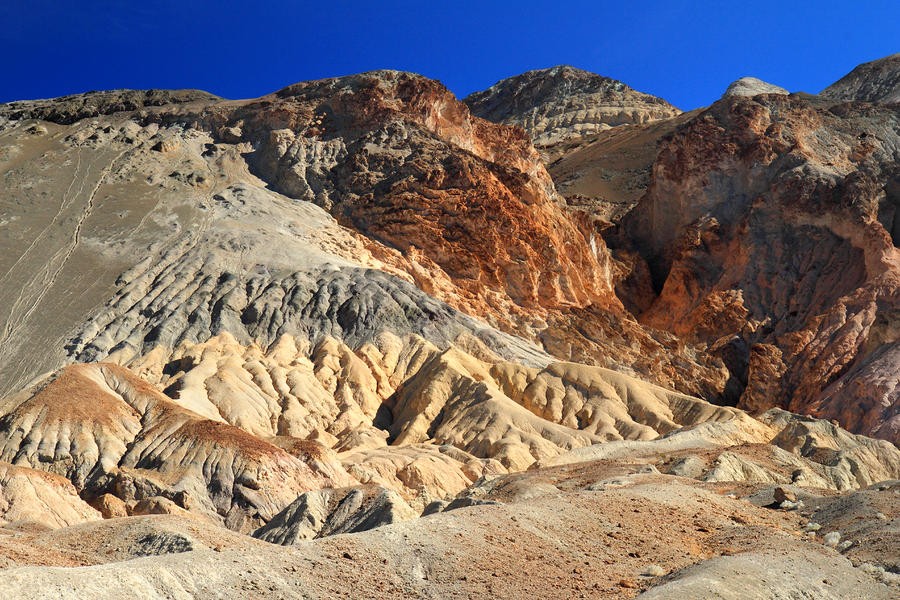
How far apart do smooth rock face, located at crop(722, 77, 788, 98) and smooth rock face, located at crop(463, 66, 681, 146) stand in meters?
12.3

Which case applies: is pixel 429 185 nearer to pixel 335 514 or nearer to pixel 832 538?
pixel 335 514

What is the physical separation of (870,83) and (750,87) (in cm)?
1555

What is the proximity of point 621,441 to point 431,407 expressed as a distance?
Result: 11.7 metres

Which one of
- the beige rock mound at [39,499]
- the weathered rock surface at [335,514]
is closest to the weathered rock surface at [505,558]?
the weathered rock surface at [335,514]

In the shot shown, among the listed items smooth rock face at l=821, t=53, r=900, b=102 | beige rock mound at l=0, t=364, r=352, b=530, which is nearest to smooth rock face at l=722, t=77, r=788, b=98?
smooth rock face at l=821, t=53, r=900, b=102

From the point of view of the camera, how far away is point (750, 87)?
146m

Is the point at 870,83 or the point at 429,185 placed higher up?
the point at 870,83

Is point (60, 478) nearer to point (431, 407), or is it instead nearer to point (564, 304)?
point (431, 407)

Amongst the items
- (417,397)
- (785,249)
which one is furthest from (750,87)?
(417,397)

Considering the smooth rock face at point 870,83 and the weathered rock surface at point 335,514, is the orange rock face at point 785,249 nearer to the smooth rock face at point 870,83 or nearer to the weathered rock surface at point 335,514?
the smooth rock face at point 870,83

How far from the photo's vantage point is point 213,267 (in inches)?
2857

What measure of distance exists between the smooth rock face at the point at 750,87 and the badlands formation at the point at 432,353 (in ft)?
112

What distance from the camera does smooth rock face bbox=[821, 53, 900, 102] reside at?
13400cm

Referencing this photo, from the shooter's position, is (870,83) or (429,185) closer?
(429,185)
